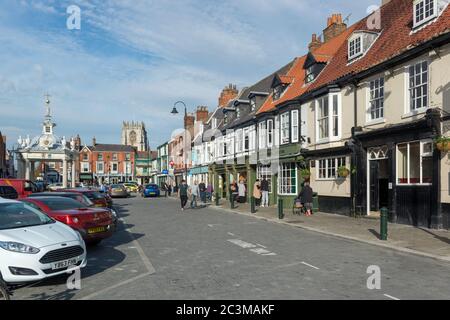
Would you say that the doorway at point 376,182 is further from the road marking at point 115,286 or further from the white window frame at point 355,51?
the road marking at point 115,286

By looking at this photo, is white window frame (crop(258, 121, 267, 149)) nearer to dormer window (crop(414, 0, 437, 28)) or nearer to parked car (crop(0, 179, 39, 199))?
dormer window (crop(414, 0, 437, 28))

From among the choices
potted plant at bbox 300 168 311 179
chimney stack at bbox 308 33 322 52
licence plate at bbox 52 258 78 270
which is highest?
chimney stack at bbox 308 33 322 52

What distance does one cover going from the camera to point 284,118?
25.2 meters

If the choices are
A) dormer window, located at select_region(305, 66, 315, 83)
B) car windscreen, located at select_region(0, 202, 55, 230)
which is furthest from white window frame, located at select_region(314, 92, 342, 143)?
car windscreen, located at select_region(0, 202, 55, 230)

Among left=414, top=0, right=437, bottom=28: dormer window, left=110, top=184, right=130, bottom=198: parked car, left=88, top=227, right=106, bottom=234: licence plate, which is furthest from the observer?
left=110, top=184, right=130, bottom=198: parked car

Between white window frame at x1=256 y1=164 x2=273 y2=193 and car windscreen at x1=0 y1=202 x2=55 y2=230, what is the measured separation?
19997 mm

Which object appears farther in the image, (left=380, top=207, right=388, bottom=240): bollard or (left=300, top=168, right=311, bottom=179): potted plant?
(left=300, top=168, right=311, bottom=179): potted plant

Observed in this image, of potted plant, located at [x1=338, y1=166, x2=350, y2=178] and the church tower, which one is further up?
the church tower

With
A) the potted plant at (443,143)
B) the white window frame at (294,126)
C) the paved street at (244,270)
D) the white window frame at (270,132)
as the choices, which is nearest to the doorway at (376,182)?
the potted plant at (443,143)

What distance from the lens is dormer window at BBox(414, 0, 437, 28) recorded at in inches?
598

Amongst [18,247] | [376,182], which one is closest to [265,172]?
[376,182]

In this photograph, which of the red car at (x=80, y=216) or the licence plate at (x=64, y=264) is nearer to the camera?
the licence plate at (x=64, y=264)

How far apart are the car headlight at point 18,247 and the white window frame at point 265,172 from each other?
2133cm

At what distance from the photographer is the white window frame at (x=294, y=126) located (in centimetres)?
2367
